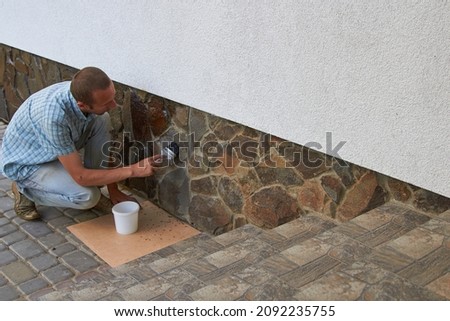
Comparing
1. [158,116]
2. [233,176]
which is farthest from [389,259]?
[158,116]

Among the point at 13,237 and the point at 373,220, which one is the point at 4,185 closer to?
the point at 13,237

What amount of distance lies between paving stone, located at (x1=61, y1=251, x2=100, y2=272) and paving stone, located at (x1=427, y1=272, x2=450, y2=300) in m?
2.16

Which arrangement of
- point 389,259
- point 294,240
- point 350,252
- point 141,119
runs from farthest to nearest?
point 141,119, point 294,240, point 350,252, point 389,259

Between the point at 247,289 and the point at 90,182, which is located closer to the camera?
the point at 247,289

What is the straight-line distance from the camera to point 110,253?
132 inches

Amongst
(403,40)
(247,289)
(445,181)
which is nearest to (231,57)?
(403,40)

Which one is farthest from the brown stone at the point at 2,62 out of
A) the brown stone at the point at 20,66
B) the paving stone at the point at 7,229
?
the paving stone at the point at 7,229

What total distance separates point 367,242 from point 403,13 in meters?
0.99

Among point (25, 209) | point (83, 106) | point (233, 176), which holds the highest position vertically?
point (83, 106)

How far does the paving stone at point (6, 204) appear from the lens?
3.98m

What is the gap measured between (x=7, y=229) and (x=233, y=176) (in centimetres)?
172

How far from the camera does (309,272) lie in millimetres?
1892

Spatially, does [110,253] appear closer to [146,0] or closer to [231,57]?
[231,57]

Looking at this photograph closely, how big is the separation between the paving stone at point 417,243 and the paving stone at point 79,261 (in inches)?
76.5
